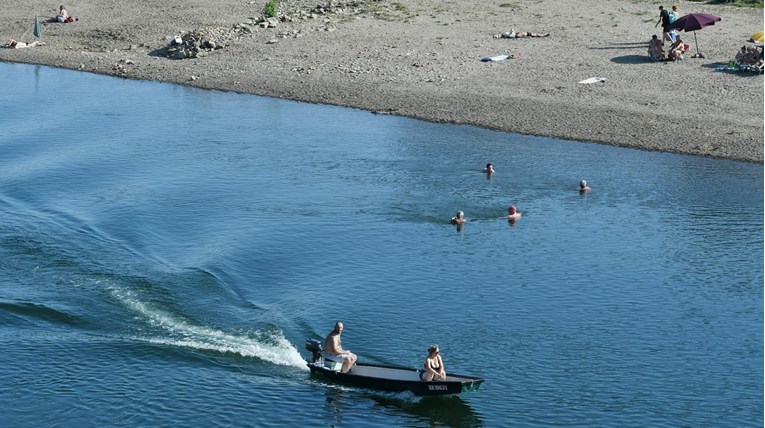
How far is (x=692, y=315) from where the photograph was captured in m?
45.0

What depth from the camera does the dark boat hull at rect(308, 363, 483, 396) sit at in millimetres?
37875

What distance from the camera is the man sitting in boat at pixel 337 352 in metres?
39.5

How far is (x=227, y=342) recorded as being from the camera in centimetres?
4275

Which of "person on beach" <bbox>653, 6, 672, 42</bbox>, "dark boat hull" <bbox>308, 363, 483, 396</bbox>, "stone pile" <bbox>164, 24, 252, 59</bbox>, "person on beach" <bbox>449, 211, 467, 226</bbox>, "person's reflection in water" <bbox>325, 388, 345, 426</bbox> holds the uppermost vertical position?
"person on beach" <bbox>653, 6, 672, 42</bbox>

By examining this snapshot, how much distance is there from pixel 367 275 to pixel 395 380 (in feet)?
34.4

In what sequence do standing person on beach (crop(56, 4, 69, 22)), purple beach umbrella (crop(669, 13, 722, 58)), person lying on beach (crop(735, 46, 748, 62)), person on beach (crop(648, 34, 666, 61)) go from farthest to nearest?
standing person on beach (crop(56, 4, 69, 22))
person on beach (crop(648, 34, 666, 61))
purple beach umbrella (crop(669, 13, 722, 58))
person lying on beach (crop(735, 46, 748, 62))

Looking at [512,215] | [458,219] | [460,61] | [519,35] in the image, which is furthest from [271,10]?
[512,215]

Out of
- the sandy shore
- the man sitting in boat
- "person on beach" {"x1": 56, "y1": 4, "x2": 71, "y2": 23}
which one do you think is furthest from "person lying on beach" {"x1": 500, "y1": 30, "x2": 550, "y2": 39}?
the man sitting in boat

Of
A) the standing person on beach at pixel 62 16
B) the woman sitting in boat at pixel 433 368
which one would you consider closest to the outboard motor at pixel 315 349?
the woman sitting in boat at pixel 433 368

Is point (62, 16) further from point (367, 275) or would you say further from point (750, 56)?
point (367, 275)

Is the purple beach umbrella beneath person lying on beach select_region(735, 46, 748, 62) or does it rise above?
above

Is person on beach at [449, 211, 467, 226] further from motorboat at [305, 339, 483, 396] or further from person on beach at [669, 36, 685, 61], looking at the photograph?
person on beach at [669, 36, 685, 61]

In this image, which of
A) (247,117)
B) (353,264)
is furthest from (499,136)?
(353,264)

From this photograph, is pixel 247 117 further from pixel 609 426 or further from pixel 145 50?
pixel 609 426
